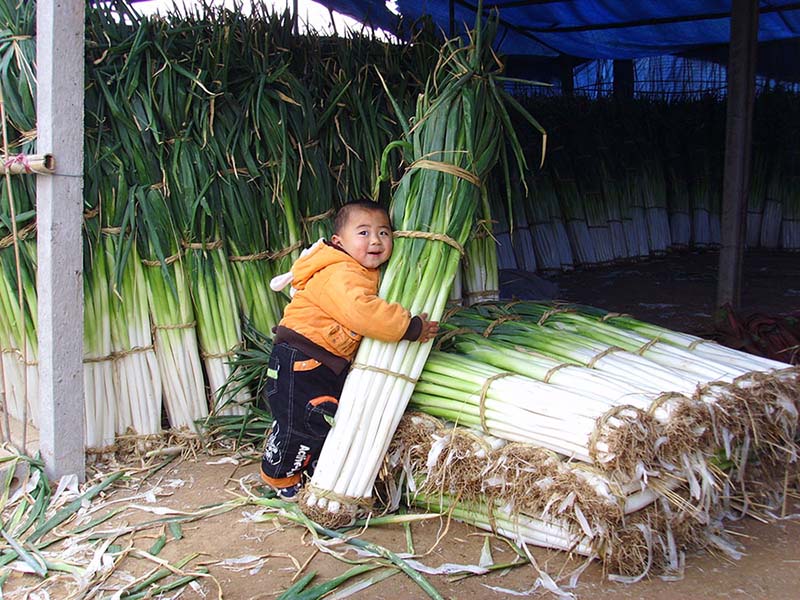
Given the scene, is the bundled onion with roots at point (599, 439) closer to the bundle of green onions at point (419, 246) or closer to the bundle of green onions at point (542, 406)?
the bundle of green onions at point (542, 406)

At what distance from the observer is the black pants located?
8.80 ft

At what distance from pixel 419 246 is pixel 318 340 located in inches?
21.0

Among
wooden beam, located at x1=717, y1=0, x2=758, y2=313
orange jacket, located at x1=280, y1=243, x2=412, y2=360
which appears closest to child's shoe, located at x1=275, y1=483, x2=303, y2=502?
orange jacket, located at x1=280, y1=243, x2=412, y2=360

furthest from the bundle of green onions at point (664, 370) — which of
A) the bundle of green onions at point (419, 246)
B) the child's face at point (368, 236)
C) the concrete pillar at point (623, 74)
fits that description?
the concrete pillar at point (623, 74)

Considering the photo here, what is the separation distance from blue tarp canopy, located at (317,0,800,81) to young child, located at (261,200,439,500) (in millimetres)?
4775

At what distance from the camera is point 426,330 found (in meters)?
2.56

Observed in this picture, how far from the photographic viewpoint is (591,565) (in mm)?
2283

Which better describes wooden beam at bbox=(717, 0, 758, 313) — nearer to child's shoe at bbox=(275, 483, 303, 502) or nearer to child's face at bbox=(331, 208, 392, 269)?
child's face at bbox=(331, 208, 392, 269)

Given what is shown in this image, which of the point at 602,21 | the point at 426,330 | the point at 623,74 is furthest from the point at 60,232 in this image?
the point at 623,74

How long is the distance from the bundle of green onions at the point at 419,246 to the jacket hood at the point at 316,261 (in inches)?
8.0

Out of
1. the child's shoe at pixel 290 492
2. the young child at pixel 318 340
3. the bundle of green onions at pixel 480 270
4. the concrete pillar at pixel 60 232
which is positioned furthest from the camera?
the bundle of green onions at pixel 480 270

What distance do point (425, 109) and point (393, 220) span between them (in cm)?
45

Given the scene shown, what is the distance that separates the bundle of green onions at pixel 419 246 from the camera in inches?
99.7

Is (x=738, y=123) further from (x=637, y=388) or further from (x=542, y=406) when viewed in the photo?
(x=542, y=406)
